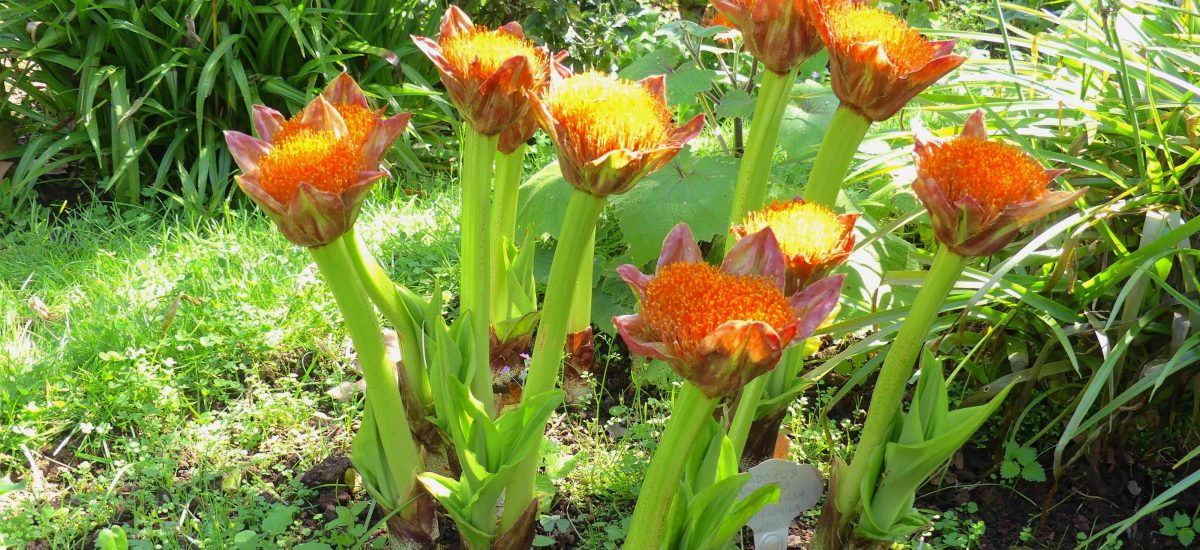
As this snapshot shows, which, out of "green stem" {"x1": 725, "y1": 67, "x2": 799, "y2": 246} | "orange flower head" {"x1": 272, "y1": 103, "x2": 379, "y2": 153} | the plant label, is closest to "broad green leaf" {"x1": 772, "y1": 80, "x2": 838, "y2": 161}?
"green stem" {"x1": 725, "y1": 67, "x2": 799, "y2": 246}

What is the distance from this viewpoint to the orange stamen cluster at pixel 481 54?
1328mm

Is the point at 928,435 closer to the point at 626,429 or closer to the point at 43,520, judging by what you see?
the point at 626,429

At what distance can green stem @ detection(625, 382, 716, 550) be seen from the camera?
1.13 metres

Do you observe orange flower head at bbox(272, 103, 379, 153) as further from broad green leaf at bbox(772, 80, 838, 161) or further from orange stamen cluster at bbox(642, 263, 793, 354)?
broad green leaf at bbox(772, 80, 838, 161)

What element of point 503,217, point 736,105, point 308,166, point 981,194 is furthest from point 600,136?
point 736,105

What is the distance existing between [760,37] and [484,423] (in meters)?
0.67

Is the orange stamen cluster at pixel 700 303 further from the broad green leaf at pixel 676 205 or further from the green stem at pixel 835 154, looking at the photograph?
the broad green leaf at pixel 676 205

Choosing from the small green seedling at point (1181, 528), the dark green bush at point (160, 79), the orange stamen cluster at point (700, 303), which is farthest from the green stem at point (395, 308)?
the dark green bush at point (160, 79)

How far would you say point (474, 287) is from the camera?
1.57 metres

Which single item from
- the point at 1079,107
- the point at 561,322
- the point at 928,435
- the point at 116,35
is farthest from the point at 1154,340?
the point at 116,35

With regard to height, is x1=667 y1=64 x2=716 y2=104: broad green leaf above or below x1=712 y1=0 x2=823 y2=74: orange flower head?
below

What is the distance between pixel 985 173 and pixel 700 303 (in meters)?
0.41

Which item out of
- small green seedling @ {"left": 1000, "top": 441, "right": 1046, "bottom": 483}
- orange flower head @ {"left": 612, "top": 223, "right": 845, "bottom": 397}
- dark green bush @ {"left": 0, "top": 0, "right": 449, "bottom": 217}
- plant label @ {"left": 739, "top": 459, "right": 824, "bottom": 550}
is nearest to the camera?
orange flower head @ {"left": 612, "top": 223, "right": 845, "bottom": 397}

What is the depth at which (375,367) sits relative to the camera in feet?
4.67
